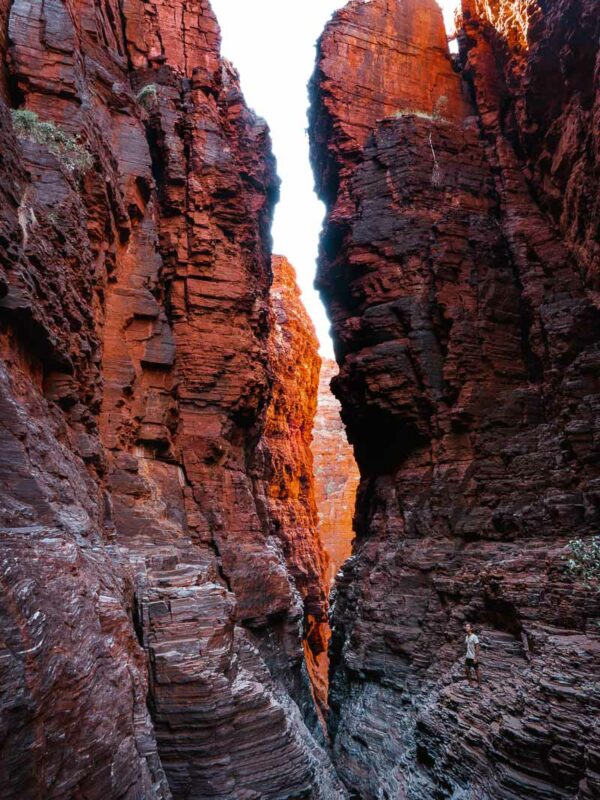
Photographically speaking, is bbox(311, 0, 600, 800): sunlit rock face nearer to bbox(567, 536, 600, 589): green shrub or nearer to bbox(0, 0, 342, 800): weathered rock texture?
bbox(567, 536, 600, 589): green shrub

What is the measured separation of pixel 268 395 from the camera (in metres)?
20.0

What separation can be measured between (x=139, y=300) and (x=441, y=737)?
43.1 feet

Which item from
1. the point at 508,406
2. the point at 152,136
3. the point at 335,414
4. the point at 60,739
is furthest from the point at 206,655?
the point at 335,414

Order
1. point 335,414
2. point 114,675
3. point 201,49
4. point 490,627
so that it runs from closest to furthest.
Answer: point 114,675, point 490,627, point 201,49, point 335,414

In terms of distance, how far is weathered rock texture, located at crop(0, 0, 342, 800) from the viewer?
627 cm

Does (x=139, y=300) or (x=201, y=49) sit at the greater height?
(x=201, y=49)

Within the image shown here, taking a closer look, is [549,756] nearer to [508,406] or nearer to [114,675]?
[114,675]

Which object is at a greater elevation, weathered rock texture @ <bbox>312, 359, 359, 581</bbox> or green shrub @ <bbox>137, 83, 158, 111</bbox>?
green shrub @ <bbox>137, 83, 158, 111</bbox>

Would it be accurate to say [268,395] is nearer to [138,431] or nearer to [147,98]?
[138,431]

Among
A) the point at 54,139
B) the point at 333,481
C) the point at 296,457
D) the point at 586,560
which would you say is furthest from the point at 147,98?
the point at 333,481

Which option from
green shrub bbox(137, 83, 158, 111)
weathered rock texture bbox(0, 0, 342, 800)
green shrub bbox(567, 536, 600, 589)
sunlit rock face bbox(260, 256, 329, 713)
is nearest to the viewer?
weathered rock texture bbox(0, 0, 342, 800)

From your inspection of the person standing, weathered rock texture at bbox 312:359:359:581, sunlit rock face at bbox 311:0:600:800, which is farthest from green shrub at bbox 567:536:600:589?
weathered rock texture at bbox 312:359:359:581

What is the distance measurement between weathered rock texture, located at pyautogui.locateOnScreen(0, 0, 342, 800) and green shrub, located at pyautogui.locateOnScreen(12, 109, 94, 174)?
364 mm

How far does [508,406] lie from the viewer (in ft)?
57.0
